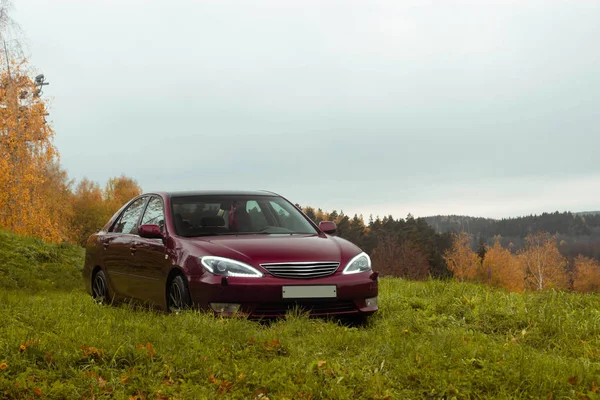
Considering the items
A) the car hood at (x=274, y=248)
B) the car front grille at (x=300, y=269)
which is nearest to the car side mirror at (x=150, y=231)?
the car hood at (x=274, y=248)

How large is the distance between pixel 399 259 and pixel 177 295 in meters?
80.1

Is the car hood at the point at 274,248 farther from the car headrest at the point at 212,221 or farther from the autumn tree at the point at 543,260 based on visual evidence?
the autumn tree at the point at 543,260

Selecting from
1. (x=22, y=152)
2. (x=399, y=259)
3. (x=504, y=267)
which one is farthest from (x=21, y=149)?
(x=504, y=267)

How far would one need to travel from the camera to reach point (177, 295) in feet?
24.3

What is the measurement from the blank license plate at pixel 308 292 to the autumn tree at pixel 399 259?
76.8 m

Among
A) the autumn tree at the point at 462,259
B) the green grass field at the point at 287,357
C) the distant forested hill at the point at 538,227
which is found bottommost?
the autumn tree at the point at 462,259

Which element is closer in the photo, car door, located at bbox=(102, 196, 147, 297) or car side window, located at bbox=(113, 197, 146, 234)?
car door, located at bbox=(102, 196, 147, 297)

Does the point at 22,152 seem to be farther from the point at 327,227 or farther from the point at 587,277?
the point at 587,277

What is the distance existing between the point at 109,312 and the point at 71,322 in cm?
93

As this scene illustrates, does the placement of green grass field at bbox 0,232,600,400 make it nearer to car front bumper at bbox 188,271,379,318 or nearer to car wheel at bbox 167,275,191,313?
car front bumper at bbox 188,271,379,318

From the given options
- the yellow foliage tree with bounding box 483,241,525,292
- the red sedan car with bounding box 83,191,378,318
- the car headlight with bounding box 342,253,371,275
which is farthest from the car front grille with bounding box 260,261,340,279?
the yellow foliage tree with bounding box 483,241,525,292

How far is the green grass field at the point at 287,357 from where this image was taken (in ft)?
16.0

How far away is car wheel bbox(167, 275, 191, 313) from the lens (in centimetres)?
719

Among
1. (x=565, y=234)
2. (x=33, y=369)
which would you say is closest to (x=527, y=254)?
(x=565, y=234)
